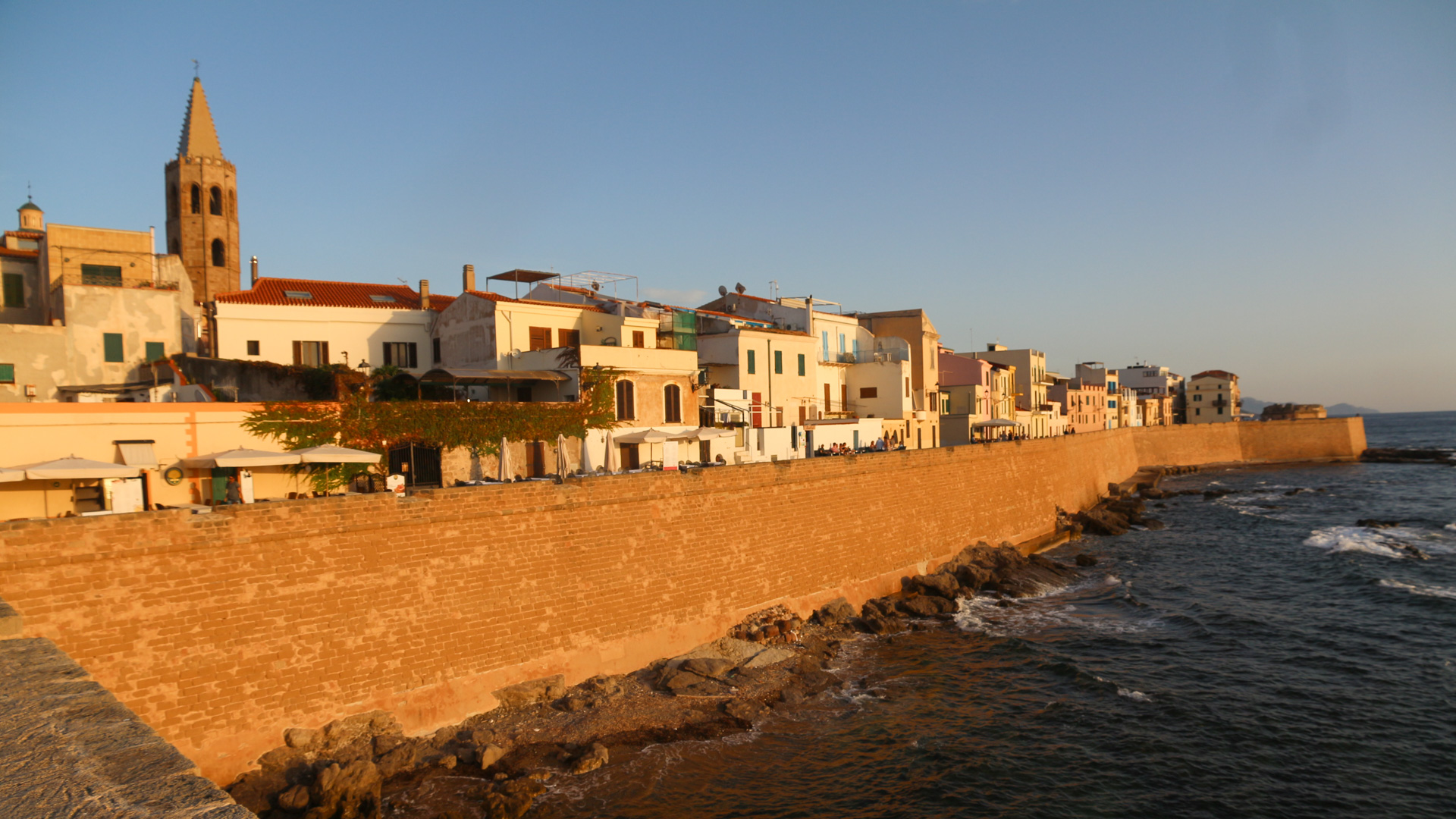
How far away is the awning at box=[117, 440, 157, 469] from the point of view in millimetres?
17828

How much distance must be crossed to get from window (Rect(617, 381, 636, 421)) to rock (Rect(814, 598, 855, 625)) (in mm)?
9699

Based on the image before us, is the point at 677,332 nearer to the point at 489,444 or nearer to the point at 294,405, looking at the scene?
the point at 489,444

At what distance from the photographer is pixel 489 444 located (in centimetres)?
2362

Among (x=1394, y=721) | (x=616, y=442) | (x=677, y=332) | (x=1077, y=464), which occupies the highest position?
(x=677, y=332)

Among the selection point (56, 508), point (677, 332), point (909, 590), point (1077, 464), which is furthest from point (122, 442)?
point (1077, 464)

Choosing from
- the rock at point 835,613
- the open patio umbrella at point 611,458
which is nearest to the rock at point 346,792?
the open patio umbrella at point 611,458

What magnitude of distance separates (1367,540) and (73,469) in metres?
46.0

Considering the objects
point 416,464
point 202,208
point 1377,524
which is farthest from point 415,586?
point 1377,524

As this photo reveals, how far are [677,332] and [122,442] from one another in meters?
18.7

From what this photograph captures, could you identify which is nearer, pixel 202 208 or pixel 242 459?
pixel 242 459

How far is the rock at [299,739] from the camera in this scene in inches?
530

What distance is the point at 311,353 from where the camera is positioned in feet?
99.3

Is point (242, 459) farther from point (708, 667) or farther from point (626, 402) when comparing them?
point (626, 402)

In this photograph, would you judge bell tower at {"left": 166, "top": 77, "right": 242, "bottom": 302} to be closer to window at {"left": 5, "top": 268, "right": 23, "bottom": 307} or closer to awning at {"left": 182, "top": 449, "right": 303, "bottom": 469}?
window at {"left": 5, "top": 268, "right": 23, "bottom": 307}
